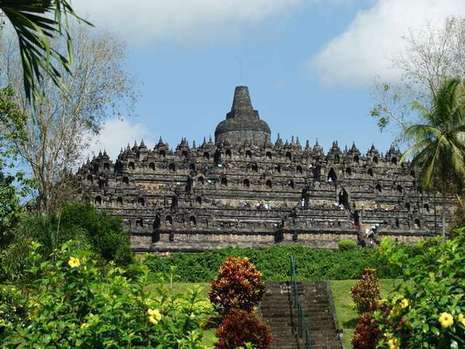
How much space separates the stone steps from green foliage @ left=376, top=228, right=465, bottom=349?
1333 centimetres

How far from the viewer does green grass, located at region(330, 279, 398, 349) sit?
26.4 m

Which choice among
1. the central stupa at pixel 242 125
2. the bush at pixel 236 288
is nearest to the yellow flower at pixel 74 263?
the bush at pixel 236 288

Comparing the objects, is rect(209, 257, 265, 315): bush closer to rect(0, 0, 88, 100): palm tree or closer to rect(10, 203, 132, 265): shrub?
rect(10, 203, 132, 265): shrub

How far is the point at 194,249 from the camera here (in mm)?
54531

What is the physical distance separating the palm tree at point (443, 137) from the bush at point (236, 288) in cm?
1083

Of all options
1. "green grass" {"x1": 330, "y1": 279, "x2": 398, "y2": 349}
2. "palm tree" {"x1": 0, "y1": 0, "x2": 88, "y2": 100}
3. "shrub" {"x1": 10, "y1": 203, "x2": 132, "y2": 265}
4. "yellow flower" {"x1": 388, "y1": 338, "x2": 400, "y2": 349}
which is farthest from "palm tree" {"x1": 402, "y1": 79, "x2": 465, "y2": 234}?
"palm tree" {"x1": 0, "y1": 0, "x2": 88, "y2": 100}

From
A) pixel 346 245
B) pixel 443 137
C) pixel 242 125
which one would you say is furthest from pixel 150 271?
pixel 242 125

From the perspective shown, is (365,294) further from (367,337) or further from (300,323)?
(367,337)

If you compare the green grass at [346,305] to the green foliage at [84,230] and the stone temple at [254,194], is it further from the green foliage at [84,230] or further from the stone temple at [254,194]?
the stone temple at [254,194]

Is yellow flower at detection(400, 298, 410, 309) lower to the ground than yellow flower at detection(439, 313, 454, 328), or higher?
higher

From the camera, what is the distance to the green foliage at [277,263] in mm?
38688

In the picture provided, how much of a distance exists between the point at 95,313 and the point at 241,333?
986cm

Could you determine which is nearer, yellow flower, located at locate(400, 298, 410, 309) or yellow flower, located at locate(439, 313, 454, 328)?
yellow flower, located at locate(439, 313, 454, 328)

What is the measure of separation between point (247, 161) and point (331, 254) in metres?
22.7
